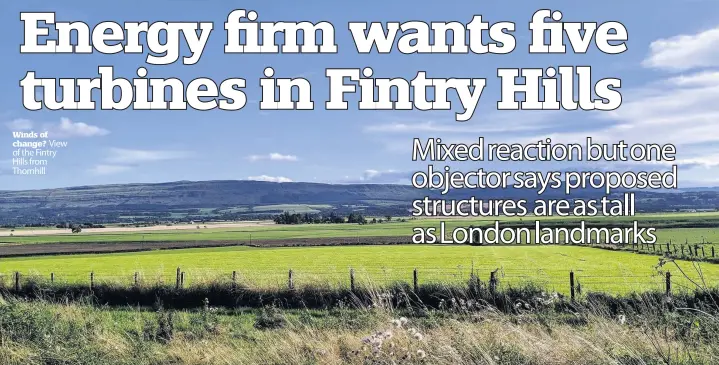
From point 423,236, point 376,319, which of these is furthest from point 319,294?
point 376,319

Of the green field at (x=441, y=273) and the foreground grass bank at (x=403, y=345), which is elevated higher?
the foreground grass bank at (x=403, y=345)

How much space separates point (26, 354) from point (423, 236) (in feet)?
50.2

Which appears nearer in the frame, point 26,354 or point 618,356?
point 618,356

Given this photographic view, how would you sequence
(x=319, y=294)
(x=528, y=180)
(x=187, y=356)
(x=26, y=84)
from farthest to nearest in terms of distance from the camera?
(x=319, y=294), (x=26, y=84), (x=528, y=180), (x=187, y=356)

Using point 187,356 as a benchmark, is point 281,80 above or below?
above

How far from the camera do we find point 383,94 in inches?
792

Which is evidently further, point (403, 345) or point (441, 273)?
point (441, 273)

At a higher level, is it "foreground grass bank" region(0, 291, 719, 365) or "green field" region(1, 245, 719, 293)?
"foreground grass bank" region(0, 291, 719, 365)

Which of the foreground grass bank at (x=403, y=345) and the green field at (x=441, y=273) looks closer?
the foreground grass bank at (x=403, y=345)

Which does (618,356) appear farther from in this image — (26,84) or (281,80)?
(26,84)

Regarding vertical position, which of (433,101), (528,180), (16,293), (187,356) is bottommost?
(16,293)

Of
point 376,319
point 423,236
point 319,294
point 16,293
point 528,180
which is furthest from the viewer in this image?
point 16,293

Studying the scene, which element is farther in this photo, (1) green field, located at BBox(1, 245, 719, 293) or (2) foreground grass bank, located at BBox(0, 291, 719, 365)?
(1) green field, located at BBox(1, 245, 719, 293)

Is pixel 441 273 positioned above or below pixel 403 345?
below
